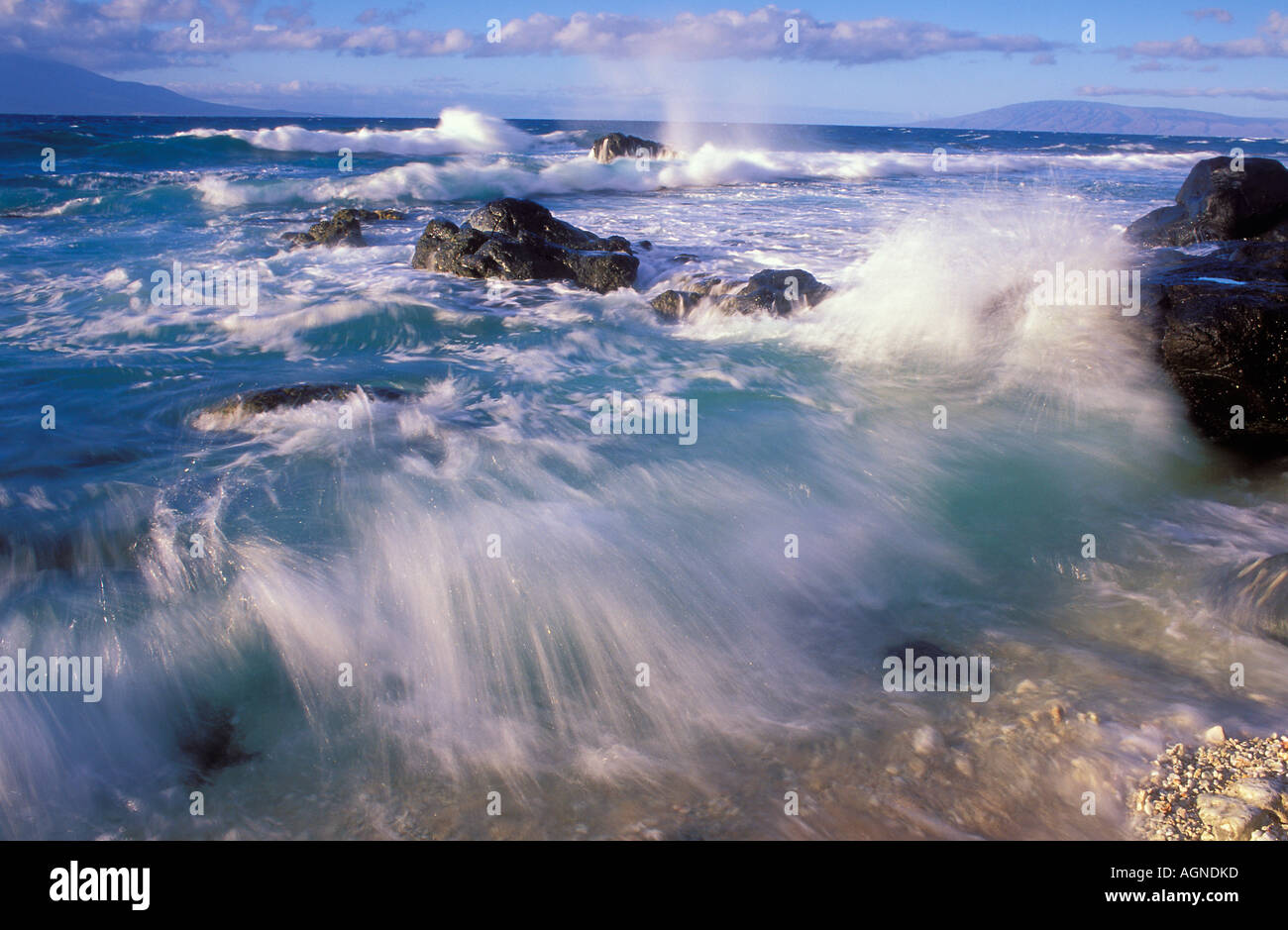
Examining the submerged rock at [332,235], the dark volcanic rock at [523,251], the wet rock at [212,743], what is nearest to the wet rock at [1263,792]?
the wet rock at [212,743]

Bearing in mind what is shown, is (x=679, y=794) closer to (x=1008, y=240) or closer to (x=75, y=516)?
(x=75, y=516)

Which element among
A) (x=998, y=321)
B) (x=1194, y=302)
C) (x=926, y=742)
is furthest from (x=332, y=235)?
(x=926, y=742)

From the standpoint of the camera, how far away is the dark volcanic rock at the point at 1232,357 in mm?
5516

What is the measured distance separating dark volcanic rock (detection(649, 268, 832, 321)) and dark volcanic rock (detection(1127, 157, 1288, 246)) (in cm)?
596

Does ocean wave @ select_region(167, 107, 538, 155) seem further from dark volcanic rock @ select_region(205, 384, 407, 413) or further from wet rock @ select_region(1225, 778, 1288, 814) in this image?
wet rock @ select_region(1225, 778, 1288, 814)

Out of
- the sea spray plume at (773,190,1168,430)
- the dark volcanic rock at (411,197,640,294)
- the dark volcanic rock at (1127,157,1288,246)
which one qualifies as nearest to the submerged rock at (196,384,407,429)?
the sea spray plume at (773,190,1168,430)

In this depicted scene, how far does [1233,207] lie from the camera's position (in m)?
11.0

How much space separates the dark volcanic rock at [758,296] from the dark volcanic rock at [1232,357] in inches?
155

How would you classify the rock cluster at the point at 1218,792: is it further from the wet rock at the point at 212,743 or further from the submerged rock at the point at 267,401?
the submerged rock at the point at 267,401

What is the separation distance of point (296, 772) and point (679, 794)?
4.92 feet

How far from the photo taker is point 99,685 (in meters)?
3.48

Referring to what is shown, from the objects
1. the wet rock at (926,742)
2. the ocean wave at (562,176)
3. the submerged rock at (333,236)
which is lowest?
the wet rock at (926,742)

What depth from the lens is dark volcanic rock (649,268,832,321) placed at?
30.8ft
